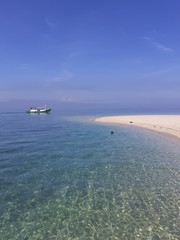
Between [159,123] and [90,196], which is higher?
[159,123]

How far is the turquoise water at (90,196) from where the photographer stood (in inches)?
446

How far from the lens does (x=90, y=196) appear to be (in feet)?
50.1

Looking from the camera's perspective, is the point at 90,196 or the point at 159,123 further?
the point at 159,123

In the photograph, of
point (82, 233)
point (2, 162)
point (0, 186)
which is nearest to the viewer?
point (82, 233)

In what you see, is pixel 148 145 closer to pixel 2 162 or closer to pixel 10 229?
pixel 2 162

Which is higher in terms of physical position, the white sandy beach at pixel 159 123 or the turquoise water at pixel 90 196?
the white sandy beach at pixel 159 123

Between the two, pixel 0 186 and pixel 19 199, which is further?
pixel 0 186

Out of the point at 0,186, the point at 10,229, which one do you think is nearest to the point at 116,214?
the point at 10,229

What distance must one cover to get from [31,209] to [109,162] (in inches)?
469

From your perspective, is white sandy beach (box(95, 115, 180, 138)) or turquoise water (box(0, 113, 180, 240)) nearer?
turquoise water (box(0, 113, 180, 240))

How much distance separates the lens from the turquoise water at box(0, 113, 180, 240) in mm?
11320

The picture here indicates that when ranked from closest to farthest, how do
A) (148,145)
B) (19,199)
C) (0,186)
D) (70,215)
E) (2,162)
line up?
1. (70,215)
2. (19,199)
3. (0,186)
4. (2,162)
5. (148,145)

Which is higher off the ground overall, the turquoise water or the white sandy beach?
the white sandy beach

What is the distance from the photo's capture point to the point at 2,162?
23375mm
